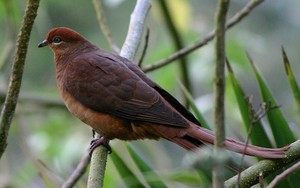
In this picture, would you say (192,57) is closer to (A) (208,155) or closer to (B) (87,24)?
(A) (208,155)

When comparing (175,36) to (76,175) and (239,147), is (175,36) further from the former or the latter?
(239,147)

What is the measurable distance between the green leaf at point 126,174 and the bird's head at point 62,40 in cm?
122

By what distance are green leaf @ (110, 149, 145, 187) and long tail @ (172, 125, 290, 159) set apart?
29 centimetres

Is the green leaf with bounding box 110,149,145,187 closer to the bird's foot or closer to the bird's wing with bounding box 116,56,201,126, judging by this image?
the bird's foot

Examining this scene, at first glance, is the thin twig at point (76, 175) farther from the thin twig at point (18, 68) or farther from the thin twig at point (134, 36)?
the thin twig at point (134, 36)

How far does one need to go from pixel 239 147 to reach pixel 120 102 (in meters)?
1.07

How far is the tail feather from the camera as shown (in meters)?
2.30

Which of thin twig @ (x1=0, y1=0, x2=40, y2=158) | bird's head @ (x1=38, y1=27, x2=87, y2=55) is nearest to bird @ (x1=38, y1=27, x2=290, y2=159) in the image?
bird's head @ (x1=38, y1=27, x2=87, y2=55)

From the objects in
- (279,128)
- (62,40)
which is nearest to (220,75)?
(279,128)

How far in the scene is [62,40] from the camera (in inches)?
160

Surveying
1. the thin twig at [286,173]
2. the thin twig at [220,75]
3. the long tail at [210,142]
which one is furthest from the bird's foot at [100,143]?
the thin twig at [220,75]

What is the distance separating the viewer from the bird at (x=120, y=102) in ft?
10.6

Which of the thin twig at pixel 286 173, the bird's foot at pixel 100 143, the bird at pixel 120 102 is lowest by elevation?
the thin twig at pixel 286 173

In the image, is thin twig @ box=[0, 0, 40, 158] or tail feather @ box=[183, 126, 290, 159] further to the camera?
thin twig @ box=[0, 0, 40, 158]
